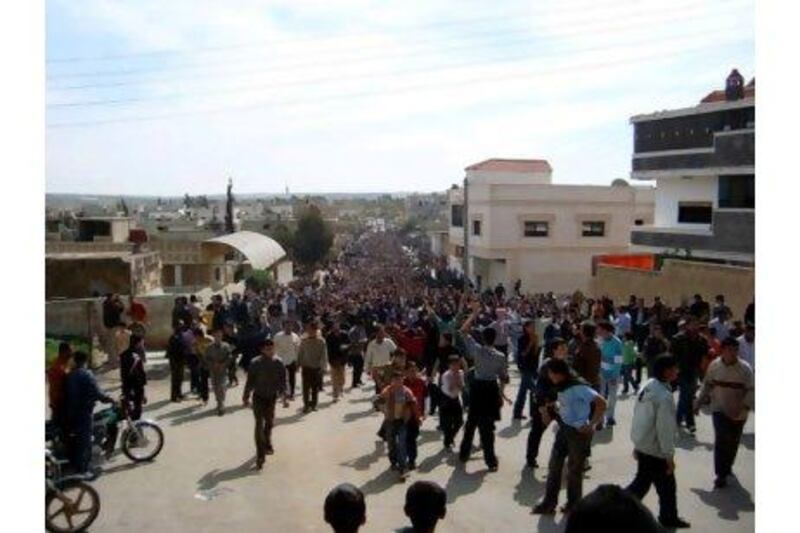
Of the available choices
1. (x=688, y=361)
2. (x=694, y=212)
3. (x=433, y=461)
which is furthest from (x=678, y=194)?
(x=433, y=461)

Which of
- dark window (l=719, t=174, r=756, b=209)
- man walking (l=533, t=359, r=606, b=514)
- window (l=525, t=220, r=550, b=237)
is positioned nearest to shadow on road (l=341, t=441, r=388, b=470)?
man walking (l=533, t=359, r=606, b=514)

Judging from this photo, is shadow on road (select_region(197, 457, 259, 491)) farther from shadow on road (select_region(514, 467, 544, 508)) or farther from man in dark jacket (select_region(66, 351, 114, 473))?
shadow on road (select_region(514, 467, 544, 508))

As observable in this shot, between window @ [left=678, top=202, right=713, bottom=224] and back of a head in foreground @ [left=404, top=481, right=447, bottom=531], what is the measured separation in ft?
92.2

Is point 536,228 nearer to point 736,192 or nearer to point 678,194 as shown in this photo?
point 678,194

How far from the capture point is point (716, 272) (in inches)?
758

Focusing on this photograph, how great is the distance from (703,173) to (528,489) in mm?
23334

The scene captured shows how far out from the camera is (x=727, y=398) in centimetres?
735

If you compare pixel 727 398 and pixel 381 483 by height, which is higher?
pixel 727 398

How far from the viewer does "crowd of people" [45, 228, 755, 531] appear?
666cm

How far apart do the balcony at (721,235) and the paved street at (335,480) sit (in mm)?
16385

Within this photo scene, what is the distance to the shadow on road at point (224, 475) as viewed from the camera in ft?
26.9
